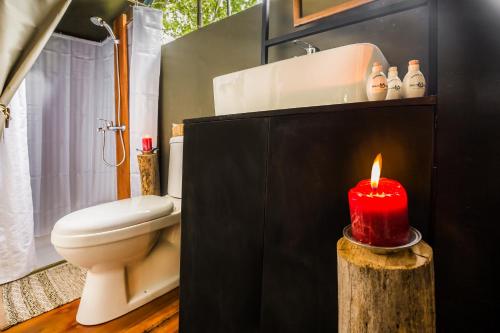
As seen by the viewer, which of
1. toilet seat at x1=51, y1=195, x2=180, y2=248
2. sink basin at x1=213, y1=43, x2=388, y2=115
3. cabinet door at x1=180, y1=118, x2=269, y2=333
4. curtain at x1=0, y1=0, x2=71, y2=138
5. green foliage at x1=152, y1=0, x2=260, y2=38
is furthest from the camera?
green foliage at x1=152, y1=0, x2=260, y2=38

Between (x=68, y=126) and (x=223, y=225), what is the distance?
210 centimetres

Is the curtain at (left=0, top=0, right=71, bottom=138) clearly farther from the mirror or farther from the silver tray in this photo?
the silver tray

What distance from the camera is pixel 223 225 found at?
2.59ft

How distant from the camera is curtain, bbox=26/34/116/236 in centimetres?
203

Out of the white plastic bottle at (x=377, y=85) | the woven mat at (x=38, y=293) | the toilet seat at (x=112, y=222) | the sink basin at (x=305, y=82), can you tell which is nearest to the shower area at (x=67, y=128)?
the woven mat at (x=38, y=293)

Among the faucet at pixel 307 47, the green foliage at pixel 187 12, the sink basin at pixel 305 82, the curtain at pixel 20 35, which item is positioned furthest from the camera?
the green foliage at pixel 187 12

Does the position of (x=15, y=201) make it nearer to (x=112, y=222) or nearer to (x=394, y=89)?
(x=112, y=222)

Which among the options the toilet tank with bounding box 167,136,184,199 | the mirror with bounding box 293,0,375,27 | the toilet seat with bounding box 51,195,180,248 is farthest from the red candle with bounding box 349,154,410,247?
the toilet tank with bounding box 167,136,184,199

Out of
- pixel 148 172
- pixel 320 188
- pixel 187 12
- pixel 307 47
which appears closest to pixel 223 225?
pixel 320 188

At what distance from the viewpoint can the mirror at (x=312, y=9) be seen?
0.93m

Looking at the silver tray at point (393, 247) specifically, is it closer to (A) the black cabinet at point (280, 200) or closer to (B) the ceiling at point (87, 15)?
(A) the black cabinet at point (280, 200)

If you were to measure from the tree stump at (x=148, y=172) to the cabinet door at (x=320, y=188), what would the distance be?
4.10 ft

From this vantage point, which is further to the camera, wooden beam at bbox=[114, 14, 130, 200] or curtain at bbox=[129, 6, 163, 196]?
wooden beam at bbox=[114, 14, 130, 200]

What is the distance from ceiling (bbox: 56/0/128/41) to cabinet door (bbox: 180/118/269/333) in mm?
1603
